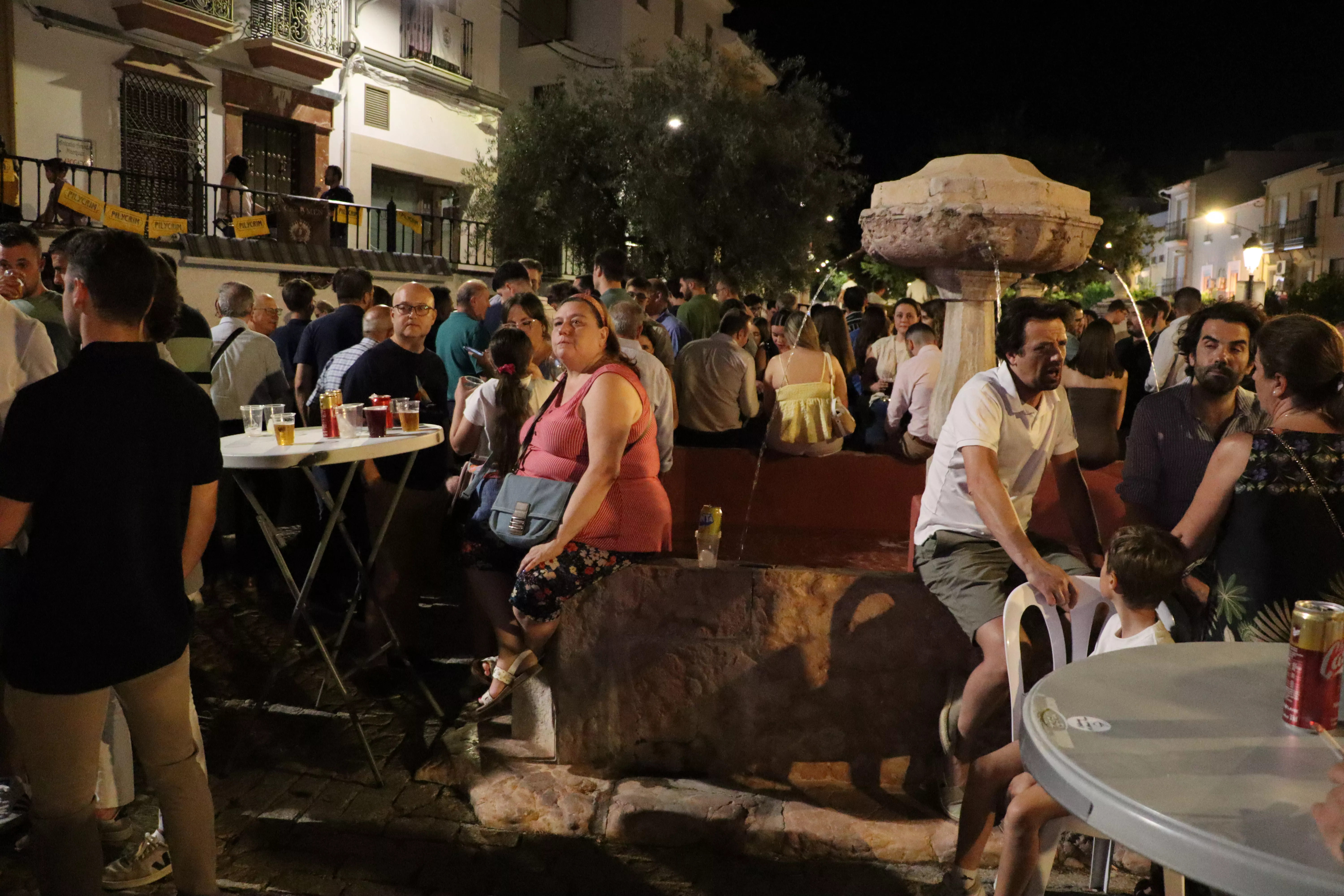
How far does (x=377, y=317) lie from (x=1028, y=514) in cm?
389

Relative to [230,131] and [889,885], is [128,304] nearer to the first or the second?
[889,885]

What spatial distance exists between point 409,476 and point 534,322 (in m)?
0.95

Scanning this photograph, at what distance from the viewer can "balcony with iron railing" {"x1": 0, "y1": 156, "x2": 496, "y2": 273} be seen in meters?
14.5

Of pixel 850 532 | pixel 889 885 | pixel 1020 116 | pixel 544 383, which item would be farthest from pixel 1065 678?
pixel 1020 116

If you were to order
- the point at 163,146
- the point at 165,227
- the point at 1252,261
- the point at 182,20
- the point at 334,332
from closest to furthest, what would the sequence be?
the point at 334,332 < the point at 165,227 < the point at 182,20 < the point at 163,146 < the point at 1252,261

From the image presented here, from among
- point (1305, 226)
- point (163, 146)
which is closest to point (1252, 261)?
point (163, 146)

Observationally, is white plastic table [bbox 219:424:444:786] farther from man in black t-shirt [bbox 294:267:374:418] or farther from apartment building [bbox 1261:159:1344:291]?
apartment building [bbox 1261:159:1344:291]

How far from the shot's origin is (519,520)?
4258 mm

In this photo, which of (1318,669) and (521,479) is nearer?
(1318,669)

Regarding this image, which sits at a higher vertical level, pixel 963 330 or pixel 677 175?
pixel 677 175

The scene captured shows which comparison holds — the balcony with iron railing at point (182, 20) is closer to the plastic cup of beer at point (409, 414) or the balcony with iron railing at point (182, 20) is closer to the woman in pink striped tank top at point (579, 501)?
the plastic cup of beer at point (409, 414)

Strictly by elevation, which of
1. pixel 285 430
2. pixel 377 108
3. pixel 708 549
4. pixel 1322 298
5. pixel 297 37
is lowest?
pixel 708 549

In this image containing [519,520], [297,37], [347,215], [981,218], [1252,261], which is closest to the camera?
[519,520]

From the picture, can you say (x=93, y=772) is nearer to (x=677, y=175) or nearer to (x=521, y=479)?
(x=521, y=479)
